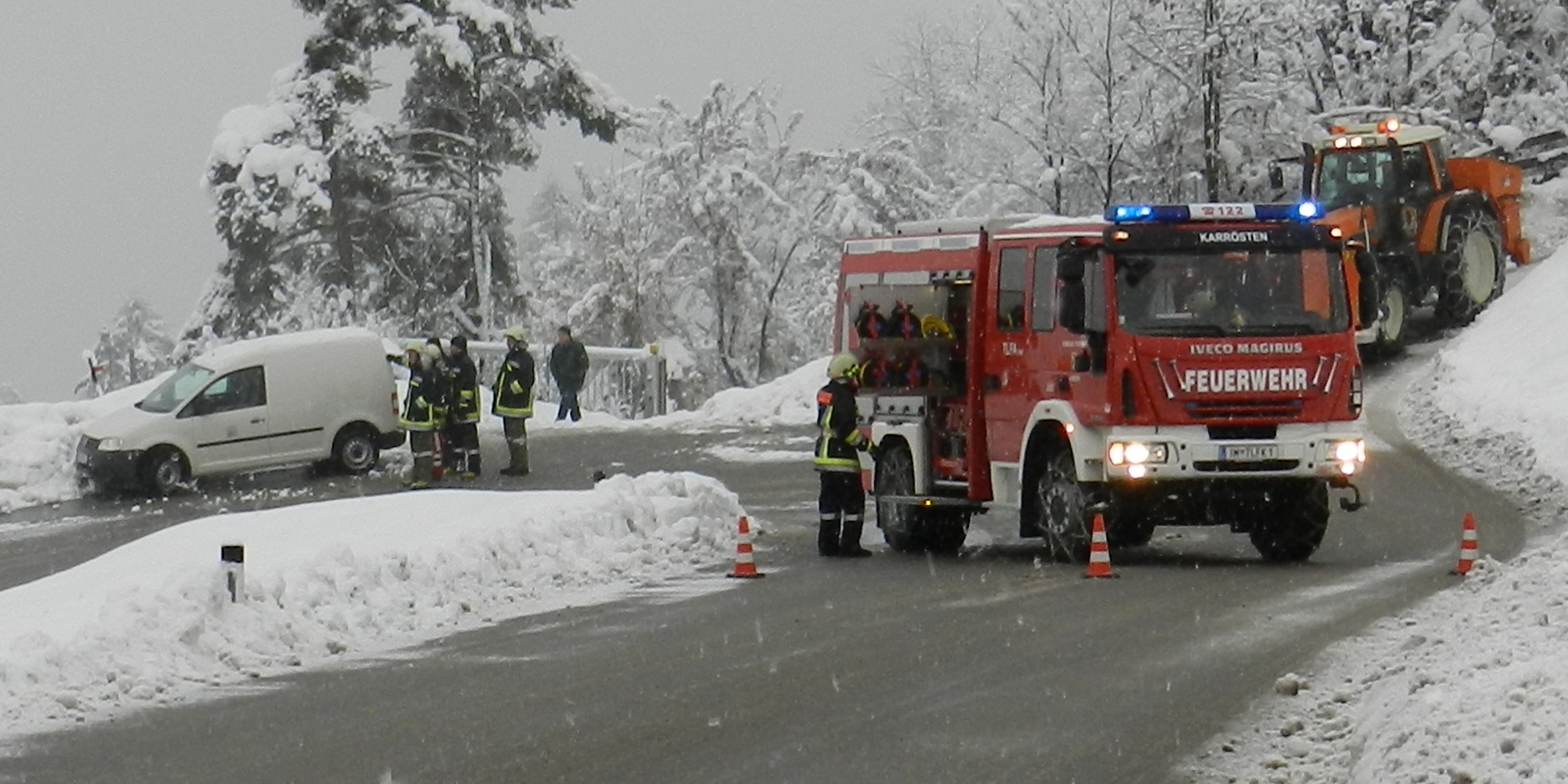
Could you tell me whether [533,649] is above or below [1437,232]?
below

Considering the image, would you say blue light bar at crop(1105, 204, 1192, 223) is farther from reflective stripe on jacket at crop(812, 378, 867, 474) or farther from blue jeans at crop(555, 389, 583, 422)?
blue jeans at crop(555, 389, 583, 422)

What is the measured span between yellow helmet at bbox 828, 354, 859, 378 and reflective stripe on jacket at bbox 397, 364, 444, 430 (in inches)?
417

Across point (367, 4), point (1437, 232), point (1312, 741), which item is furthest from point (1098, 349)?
point (367, 4)

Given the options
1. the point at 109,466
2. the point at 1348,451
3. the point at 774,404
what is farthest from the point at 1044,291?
the point at 774,404

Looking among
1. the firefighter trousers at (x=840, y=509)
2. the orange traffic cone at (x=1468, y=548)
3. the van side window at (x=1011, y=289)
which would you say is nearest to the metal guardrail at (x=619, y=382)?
the firefighter trousers at (x=840, y=509)

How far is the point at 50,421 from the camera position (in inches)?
1246

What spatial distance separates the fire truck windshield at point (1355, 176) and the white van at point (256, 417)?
13.4 meters

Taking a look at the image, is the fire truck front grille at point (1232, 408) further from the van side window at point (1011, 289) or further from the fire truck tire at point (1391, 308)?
the fire truck tire at point (1391, 308)

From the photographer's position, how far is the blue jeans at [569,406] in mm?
36844

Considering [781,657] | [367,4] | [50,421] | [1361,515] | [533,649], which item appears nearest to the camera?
[781,657]

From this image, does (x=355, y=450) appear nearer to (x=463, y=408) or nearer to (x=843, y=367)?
(x=463, y=408)

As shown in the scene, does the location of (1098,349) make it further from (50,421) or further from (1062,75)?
(1062,75)

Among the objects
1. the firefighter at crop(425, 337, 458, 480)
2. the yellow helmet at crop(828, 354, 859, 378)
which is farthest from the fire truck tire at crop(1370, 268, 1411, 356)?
the yellow helmet at crop(828, 354, 859, 378)

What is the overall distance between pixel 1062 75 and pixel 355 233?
53.4ft
